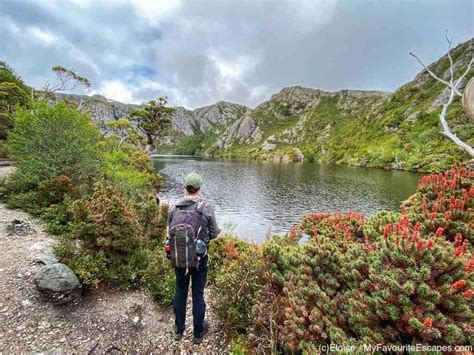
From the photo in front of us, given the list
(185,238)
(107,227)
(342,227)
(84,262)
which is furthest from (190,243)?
(342,227)

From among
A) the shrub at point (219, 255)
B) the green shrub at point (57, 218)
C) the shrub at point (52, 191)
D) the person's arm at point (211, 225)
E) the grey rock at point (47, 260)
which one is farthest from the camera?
the shrub at point (52, 191)

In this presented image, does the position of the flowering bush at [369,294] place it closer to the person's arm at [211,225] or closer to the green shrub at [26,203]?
the person's arm at [211,225]

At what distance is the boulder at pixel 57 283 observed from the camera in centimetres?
532

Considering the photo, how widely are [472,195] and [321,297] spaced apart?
16.3 ft

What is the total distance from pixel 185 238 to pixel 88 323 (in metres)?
3.19

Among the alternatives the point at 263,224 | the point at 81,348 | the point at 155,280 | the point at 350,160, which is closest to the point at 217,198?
the point at 263,224

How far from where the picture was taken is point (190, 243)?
14.4ft

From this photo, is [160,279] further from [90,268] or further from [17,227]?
[17,227]

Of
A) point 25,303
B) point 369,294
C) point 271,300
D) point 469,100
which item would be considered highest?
point 469,100

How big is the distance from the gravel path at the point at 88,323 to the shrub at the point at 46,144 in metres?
8.52

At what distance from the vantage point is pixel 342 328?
11.4ft

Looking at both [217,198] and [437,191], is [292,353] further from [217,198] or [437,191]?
[217,198]

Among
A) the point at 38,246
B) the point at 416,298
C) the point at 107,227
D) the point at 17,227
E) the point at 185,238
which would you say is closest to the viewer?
the point at 416,298

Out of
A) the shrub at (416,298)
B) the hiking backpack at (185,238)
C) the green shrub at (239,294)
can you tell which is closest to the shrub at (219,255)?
the green shrub at (239,294)
